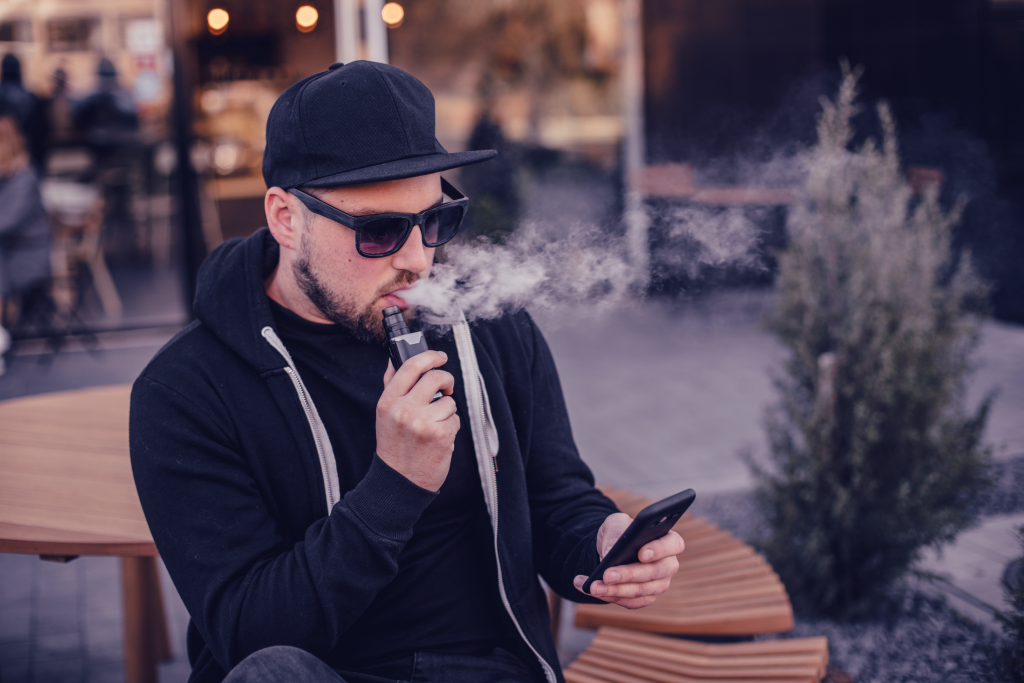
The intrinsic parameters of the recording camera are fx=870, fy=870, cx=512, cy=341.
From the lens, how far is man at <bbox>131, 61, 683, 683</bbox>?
5.23 ft

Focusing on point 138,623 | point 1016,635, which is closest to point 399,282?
point 138,623

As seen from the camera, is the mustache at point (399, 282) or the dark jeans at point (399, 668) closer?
the dark jeans at point (399, 668)

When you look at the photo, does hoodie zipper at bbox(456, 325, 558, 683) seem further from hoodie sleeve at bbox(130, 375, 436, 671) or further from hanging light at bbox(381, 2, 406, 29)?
hanging light at bbox(381, 2, 406, 29)

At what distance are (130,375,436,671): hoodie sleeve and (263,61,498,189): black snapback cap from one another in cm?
51

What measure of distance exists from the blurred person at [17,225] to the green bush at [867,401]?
572cm

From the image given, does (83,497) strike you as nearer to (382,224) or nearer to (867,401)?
(382,224)

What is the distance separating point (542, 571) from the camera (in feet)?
6.88

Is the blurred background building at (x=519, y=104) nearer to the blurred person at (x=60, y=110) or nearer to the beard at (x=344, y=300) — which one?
the blurred person at (x=60, y=110)

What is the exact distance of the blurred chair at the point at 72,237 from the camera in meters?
7.58

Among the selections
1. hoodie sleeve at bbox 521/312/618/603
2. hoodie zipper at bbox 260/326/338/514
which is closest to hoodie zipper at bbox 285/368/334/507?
hoodie zipper at bbox 260/326/338/514

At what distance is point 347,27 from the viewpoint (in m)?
7.40

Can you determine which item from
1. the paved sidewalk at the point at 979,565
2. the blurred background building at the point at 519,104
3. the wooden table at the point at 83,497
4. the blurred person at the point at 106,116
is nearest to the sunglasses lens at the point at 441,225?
the wooden table at the point at 83,497

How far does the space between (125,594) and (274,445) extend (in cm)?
133

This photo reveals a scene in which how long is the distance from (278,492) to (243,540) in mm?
153
